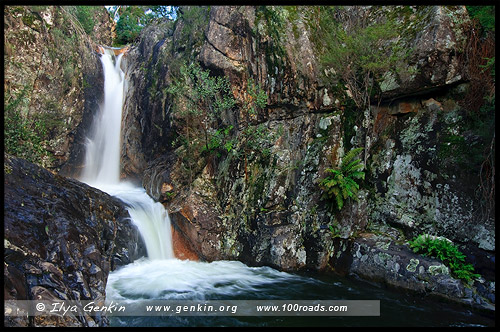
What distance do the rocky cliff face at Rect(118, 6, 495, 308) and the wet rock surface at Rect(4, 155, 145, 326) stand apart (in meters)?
3.87

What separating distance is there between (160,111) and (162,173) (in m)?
3.38

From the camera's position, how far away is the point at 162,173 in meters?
12.3

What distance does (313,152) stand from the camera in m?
10.2

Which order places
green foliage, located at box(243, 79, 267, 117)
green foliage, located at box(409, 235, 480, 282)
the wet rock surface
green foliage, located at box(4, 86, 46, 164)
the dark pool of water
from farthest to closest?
green foliage, located at box(243, 79, 267, 117), green foliage, located at box(4, 86, 46, 164), green foliage, located at box(409, 235, 480, 282), the dark pool of water, the wet rock surface

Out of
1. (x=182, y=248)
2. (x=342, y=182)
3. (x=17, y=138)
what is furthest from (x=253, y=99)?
(x=17, y=138)

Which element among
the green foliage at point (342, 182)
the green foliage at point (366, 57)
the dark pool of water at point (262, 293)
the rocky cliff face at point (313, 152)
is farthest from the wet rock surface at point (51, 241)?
the green foliage at point (366, 57)

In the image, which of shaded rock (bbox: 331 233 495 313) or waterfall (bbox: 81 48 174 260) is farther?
waterfall (bbox: 81 48 174 260)

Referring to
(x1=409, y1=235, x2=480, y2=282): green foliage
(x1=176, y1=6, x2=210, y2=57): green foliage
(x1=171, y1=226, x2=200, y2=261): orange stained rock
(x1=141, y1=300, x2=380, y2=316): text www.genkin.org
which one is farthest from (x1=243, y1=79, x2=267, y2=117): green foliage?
(x1=141, y1=300, x2=380, y2=316): text www.genkin.org

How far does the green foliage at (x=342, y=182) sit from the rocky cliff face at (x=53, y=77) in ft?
36.0

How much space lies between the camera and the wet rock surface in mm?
4270

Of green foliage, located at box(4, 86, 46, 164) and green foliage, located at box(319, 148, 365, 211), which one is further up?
green foliage, located at box(4, 86, 46, 164)

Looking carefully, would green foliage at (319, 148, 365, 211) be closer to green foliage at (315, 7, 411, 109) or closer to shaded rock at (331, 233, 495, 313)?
shaded rock at (331, 233, 495, 313)

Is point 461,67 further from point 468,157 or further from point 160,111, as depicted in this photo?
point 160,111

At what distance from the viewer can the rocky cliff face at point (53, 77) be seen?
12469 mm
